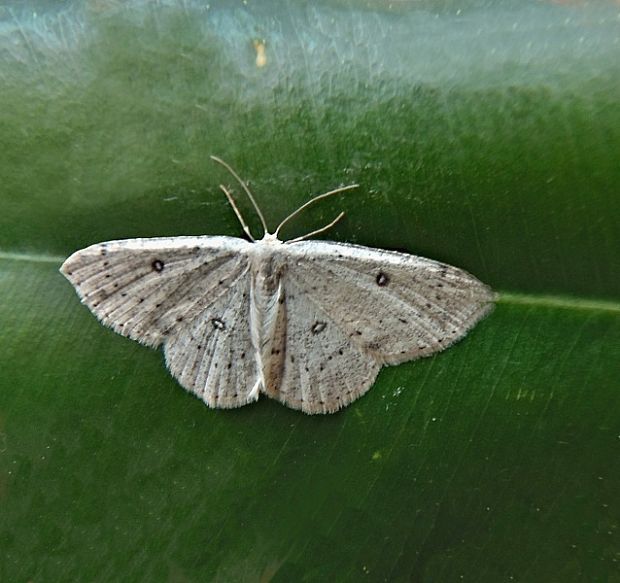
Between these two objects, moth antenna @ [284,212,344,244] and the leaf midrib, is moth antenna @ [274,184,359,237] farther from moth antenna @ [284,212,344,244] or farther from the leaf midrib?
the leaf midrib

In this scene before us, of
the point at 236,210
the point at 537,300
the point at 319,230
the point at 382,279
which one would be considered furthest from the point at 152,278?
the point at 537,300

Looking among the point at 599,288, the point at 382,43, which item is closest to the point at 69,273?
the point at 382,43

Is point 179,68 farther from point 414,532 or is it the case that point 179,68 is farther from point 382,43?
point 414,532

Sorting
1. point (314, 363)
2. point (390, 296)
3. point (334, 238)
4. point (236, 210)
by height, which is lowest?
point (314, 363)

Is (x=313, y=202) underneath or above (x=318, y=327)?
above

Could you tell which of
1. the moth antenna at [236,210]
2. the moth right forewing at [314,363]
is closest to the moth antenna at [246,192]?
the moth antenna at [236,210]

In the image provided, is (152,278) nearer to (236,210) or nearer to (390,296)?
(236,210)
